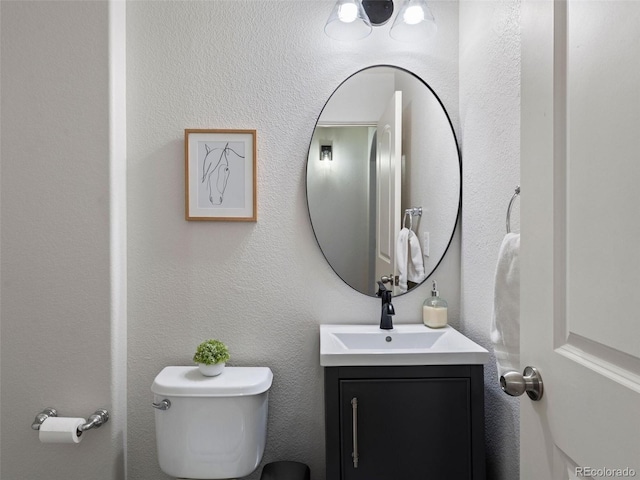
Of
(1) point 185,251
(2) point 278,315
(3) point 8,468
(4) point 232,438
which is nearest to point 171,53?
(1) point 185,251

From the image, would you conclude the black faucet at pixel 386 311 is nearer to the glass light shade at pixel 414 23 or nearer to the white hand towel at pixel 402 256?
the white hand towel at pixel 402 256

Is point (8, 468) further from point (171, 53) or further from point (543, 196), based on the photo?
point (543, 196)

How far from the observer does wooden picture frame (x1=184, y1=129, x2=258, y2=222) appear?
1.86 metres

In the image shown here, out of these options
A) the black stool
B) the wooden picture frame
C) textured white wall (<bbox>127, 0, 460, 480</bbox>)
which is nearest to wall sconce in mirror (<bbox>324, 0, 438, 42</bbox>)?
textured white wall (<bbox>127, 0, 460, 480</bbox>)

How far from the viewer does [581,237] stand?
0.71 m

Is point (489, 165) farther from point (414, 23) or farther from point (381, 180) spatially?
point (414, 23)

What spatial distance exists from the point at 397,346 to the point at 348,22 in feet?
4.11

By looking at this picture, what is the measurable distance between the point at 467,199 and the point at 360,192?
432 millimetres

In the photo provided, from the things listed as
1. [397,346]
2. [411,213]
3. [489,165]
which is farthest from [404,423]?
[489,165]

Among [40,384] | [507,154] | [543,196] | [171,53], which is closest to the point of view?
[543,196]

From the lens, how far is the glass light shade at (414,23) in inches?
67.7

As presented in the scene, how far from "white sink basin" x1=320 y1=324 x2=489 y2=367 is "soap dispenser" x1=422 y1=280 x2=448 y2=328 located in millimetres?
28

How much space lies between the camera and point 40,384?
1.75m

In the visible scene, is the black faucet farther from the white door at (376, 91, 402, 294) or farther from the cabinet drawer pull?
the cabinet drawer pull
